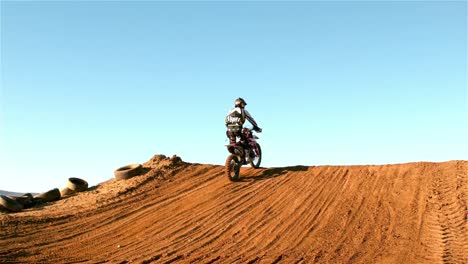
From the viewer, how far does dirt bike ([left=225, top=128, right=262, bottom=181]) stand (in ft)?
50.6

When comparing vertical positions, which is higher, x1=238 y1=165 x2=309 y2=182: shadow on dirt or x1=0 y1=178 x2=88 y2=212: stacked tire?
x1=238 y1=165 x2=309 y2=182: shadow on dirt

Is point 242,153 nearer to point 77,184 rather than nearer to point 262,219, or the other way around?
point 262,219

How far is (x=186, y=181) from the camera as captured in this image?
16375 millimetres

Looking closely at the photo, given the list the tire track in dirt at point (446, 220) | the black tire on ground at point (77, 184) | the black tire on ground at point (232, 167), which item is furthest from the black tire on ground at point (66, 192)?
the tire track in dirt at point (446, 220)

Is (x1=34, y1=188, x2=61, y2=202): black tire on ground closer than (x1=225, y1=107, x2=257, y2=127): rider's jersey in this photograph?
No

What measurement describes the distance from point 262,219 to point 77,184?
29.6ft

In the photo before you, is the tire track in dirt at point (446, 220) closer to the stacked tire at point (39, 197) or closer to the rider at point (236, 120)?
the rider at point (236, 120)

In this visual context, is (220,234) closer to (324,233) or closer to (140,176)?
(324,233)

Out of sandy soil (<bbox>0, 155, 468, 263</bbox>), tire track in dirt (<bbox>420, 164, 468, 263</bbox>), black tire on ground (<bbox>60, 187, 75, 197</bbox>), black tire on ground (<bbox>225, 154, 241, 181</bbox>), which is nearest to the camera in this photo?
tire track in dirt (<bbox>420, 164, 468, 263</bbox>)

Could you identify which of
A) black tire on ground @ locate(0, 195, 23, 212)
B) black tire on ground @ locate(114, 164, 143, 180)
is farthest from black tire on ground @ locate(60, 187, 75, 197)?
black tire on ground @ locate(0, 195, 23, 212)

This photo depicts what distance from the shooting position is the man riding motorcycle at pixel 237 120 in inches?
618

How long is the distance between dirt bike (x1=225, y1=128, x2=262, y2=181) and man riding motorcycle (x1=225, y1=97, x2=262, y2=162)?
0.46 feet

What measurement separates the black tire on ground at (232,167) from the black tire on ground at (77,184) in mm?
6463

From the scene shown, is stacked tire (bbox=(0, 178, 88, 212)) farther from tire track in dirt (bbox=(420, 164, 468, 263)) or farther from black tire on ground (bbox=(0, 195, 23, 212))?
tire track in dirt (bbox=(420, 164, 468, 263))
